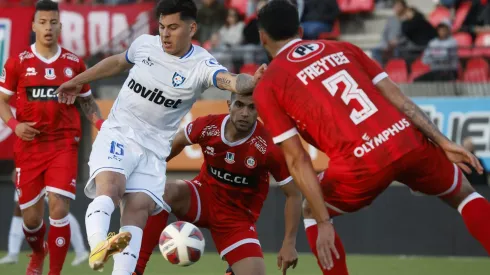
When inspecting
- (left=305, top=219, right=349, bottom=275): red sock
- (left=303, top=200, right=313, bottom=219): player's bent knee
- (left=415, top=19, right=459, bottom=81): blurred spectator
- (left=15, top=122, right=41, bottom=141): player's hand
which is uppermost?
(left=303, top=200, right=313, bottom=219): player's bent knee

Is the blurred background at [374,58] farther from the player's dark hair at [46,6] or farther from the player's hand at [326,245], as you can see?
the player's hand at [326,245]

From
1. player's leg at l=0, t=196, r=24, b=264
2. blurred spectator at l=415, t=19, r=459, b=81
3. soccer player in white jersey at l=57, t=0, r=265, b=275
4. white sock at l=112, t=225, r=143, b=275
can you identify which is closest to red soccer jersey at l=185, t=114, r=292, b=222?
soccer player in white jersey at l=57, t=0, r=265, b=275

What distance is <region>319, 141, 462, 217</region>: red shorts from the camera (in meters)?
5.86

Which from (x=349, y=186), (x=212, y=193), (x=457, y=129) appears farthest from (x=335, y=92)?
(x=457, y=129)

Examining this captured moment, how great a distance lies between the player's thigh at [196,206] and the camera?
308 inches

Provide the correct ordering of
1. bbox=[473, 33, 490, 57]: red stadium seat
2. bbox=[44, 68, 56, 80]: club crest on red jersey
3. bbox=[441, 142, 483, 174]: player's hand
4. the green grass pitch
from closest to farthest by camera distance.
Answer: bbox=[441, 142, 483, 174]: player's hand < bbox=[44, 68, 56, 80]: club crest on red jersey < the green grass pitch < bbox=[473, 33, 490, 57]: red stadium seat

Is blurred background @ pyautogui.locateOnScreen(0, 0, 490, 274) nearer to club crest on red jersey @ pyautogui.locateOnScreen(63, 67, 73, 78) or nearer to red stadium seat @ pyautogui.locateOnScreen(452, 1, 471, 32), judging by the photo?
red stadium seat @ pyautogui.locateOnScreen(452, 1, 471, 32)

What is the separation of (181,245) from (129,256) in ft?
2.59

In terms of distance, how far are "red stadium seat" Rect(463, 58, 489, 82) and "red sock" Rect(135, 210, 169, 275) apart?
6627 mm

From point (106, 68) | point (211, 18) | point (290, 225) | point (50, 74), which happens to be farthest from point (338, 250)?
point (211, 18)

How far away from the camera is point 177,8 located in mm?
7180

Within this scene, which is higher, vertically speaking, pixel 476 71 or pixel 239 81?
pixel 239 81

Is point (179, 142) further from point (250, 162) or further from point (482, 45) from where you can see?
point (482, 45)

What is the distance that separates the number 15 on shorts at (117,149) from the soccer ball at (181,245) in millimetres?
864
